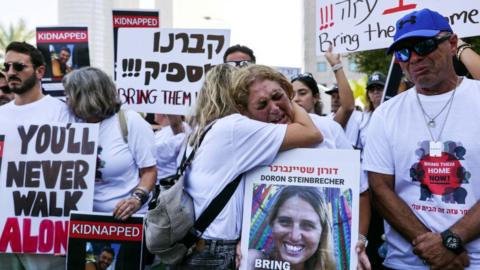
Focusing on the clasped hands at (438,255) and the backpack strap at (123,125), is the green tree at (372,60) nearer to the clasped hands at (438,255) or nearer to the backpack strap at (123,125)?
the backpack strap at (123,125)

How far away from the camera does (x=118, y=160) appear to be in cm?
378

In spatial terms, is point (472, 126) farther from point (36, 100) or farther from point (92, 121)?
point (36, 100)

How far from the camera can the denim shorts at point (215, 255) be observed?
278 cm

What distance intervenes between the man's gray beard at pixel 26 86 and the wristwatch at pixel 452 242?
2.79 m

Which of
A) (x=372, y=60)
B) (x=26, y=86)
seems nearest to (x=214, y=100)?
(x=26, y=86)

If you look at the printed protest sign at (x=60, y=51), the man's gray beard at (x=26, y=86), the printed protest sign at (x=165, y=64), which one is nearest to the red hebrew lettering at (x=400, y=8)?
the printed protest sign at (x=165, y=64)

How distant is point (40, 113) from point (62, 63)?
2952 millimetres

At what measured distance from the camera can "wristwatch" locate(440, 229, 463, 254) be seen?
257 cm

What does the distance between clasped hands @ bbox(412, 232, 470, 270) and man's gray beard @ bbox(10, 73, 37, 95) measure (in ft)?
8.85

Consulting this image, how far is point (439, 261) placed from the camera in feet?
8.54

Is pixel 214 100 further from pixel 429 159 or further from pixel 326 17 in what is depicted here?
pixel 326 17

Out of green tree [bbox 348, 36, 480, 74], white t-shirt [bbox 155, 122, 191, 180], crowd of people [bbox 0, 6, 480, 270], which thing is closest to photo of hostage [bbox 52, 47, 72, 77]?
white t-shirt [bbox 155, 122, 191, 180]

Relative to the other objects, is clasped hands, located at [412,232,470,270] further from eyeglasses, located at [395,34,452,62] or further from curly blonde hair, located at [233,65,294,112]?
curly blonde hair, located at [233,65,294,112]

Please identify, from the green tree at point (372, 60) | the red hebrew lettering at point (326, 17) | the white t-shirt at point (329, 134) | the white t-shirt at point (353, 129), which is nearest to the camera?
the white t-shirt at point (329, 134)
